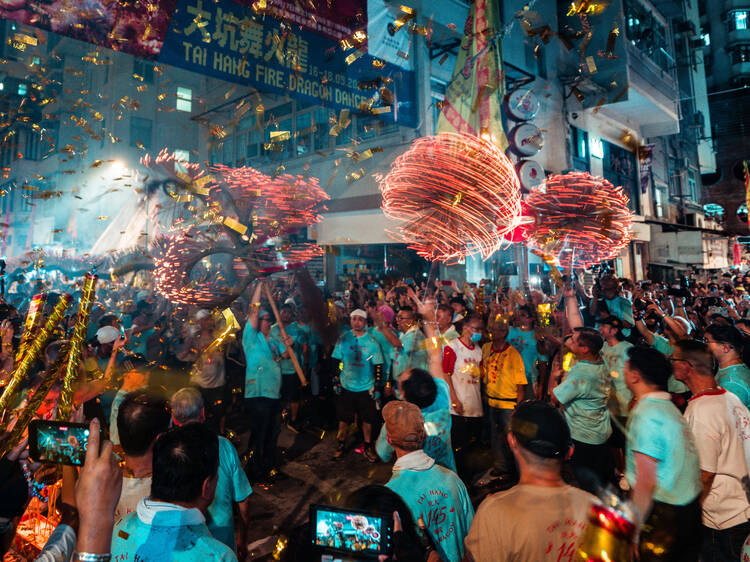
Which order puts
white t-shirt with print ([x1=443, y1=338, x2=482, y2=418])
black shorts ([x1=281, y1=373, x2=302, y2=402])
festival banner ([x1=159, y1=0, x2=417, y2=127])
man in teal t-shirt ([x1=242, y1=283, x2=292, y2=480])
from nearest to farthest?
1. white t-shirt with print ([x1=443, y1=338, x2=482, y2=418])
2. man in teal t-shirt ([x1=242, y1=283, x2=292, y2=480])
3. festival banner ([x1=159, y1=0, x2=417, y2=127])
4. black shorts ([x1=281, y1=373, x2=302, y2=402])

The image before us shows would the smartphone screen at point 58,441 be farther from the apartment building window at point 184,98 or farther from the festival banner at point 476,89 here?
the apartment building window at point 184,98

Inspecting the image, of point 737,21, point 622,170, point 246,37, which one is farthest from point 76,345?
point 737,21

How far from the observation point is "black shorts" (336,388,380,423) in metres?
6.45

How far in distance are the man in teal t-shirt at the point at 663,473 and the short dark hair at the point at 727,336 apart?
4.89 ft

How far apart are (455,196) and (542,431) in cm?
716

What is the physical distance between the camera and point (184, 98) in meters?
22.9

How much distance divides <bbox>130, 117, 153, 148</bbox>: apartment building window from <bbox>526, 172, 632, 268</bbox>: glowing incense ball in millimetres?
22174

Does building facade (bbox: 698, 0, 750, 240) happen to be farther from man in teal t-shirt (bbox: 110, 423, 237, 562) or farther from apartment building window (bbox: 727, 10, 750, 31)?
man in teal t-shirt (bbox: 110, 423, 237, 562)

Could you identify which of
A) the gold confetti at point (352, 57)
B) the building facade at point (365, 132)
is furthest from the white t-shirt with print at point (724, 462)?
the building facade at point (365, 132)

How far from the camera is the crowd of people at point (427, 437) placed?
1.92m

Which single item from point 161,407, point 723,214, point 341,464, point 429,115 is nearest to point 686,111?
point 723,214

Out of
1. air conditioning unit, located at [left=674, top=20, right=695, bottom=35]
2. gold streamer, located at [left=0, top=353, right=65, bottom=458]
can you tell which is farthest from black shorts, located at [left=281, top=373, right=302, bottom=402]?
air conditioning unit, located at [left=674, top=20, right=695, bottom=35]

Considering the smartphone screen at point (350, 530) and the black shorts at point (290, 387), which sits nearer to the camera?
the smartphone screen at point (350, 530)

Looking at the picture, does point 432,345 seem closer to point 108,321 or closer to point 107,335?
point 107,335
